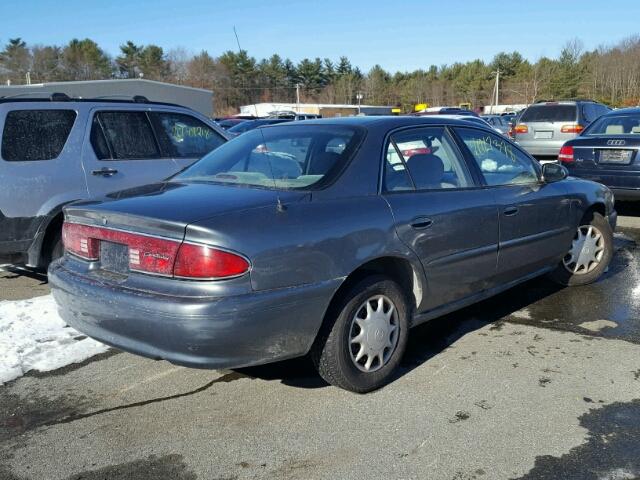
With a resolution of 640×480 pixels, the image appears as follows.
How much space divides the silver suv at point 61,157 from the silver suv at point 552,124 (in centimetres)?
1146

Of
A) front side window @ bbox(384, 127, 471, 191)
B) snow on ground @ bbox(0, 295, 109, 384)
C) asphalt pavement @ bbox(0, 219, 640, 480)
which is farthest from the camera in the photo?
snow on ground @ bbox(0, 295, 109, 384)

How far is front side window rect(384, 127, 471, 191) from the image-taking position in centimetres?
378

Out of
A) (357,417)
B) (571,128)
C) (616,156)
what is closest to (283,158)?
(357,417)

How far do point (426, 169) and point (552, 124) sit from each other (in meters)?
12.6

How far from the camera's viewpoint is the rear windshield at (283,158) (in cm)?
357

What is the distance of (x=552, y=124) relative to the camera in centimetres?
1526

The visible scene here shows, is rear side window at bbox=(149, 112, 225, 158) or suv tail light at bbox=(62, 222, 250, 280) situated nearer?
suv tail light at bbox=(62, 222, 250, 280)

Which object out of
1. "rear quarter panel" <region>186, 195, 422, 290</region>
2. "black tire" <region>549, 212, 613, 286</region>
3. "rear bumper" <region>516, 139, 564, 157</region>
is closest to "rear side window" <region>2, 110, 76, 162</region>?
"rear quarter panel" <region>186, 195, 422, 290</region>

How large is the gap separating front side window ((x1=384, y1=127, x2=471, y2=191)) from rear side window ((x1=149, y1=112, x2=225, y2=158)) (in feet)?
10.4

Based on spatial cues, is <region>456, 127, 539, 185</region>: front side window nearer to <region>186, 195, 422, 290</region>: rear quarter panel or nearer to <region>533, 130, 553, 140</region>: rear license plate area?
<region>186, 195, 422, 290</region>: rear quarter panel

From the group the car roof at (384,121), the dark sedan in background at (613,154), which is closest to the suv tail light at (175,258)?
the car roof at (384,121)

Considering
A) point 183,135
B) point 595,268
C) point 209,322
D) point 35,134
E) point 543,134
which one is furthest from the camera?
point 543,134

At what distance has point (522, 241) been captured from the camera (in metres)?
4.58

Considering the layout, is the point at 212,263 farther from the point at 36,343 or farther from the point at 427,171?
the point at 36,343
